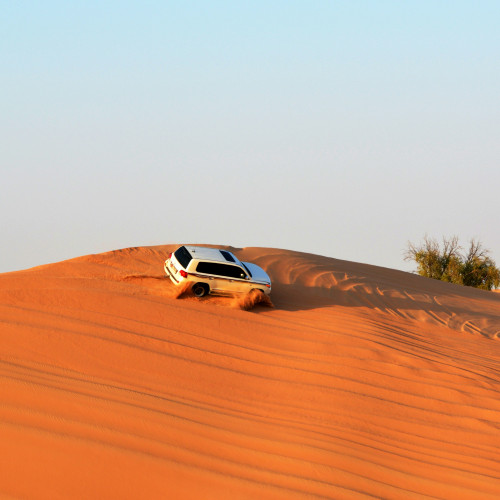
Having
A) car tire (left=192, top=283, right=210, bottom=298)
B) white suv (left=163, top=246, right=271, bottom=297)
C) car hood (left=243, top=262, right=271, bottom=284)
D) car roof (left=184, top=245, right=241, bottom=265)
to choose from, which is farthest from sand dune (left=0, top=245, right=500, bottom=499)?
car roof (left=184, top=245, right=241, bottom=265)

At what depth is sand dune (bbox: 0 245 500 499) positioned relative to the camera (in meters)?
5.35

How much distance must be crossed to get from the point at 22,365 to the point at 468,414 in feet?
18.3

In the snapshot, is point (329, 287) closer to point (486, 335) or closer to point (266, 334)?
point (486, 335)

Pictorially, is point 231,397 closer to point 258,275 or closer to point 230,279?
point 230,279

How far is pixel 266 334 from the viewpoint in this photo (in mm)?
10453

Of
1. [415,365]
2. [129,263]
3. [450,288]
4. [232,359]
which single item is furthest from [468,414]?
[450,288]

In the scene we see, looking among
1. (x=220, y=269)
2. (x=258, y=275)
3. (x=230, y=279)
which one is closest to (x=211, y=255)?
(x=220, y=269)

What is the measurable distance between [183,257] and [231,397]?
5.32 m

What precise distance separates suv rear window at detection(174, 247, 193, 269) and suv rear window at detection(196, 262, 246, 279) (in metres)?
0.26

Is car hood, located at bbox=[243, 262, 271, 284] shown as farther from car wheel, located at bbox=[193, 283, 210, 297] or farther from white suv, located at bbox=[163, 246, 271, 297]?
car wheel, located at bbox=[193, 283, 210, 297]

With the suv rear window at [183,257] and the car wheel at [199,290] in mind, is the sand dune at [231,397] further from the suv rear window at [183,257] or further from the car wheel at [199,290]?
the suv rear window at [183,257]

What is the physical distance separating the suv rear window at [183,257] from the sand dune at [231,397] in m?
0.62

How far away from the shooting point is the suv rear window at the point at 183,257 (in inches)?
483

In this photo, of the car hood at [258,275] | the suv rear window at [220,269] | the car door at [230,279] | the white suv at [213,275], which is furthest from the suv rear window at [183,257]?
the car hood at [258,275]
